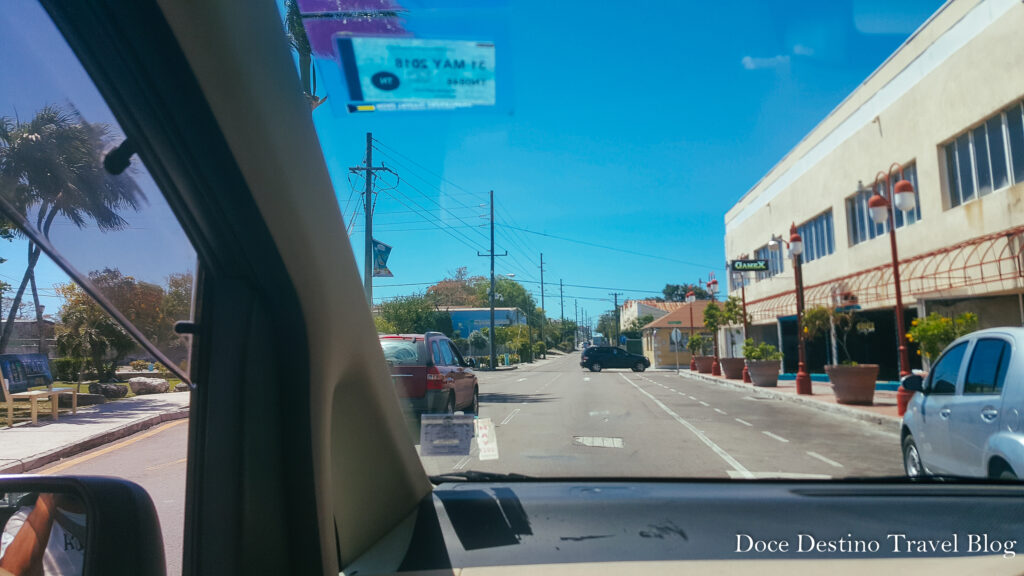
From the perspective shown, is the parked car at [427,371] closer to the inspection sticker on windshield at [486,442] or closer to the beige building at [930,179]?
the inspection sticker on windshield at [486,442]

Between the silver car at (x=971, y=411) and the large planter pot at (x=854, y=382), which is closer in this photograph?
the silver car at (x=971, y=411)

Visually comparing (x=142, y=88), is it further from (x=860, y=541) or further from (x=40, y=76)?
(x=860, y=541)

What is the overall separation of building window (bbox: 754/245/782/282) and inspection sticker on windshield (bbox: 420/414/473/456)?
218 inches

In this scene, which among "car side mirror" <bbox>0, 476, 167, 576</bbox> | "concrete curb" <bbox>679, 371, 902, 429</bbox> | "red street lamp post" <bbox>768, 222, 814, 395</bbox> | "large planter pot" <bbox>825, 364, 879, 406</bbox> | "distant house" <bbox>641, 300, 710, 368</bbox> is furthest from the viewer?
"distant house" <bbox>641, 300, 710, 368</bbox>

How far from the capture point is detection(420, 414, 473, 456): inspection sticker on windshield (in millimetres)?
3070

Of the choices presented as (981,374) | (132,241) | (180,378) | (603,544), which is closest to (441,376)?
(603,544)

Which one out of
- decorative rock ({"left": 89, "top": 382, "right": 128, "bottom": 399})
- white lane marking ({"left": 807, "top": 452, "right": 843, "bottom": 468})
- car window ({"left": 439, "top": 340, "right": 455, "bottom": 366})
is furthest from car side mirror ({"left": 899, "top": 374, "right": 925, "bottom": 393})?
decorative rock ({"left": 89, "top": 382, "right": 128, "bottom": 399})

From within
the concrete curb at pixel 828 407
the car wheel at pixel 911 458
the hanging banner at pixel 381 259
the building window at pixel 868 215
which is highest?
the building window at pixel 868 215

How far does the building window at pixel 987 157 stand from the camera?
5445 mm

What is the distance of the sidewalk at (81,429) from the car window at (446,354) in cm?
159

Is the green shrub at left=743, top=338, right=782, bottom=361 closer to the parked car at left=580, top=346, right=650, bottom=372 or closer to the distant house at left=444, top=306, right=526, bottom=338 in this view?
the parked car at left=580, top=346, right=650, bottom=372

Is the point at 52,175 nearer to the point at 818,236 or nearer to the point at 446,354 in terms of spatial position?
the point at 446,354

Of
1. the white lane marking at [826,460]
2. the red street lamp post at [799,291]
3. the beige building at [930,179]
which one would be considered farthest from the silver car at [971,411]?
the red street lamp post at [799,291]

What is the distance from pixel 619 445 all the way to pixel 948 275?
3.86 meters
